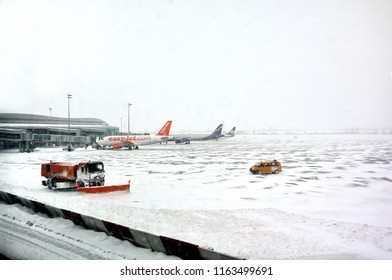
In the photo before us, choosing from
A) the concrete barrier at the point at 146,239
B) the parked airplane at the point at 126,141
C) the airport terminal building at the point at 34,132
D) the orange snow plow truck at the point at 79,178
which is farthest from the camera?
the parked airplane at the point at 126,141

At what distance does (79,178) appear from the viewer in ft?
57.9

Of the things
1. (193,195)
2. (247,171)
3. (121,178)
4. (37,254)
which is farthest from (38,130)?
(37,254)

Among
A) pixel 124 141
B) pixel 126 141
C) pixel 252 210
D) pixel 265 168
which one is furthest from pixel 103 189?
pixel 124 141

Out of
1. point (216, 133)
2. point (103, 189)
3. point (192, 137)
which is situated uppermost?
point (216, 133)

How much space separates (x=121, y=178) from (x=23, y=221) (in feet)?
31.7

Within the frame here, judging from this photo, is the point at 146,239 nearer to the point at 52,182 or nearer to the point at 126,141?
the point at 52,182

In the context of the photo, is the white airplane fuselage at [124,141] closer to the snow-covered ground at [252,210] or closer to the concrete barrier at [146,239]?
the snow-covered ground at [252,210]

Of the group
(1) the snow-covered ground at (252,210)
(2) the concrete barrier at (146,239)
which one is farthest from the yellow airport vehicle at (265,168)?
(2) the concrete barrier at (146,239)

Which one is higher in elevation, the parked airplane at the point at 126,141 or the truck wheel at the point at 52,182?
the parked airplane at the point at 126,141

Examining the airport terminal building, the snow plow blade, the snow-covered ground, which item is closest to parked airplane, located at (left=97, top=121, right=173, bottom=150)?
the airport terminal building

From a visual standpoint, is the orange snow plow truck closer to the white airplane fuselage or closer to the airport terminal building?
the airport terminal building

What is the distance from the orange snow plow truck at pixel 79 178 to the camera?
1700 centimetres

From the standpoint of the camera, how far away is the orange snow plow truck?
17.0m
